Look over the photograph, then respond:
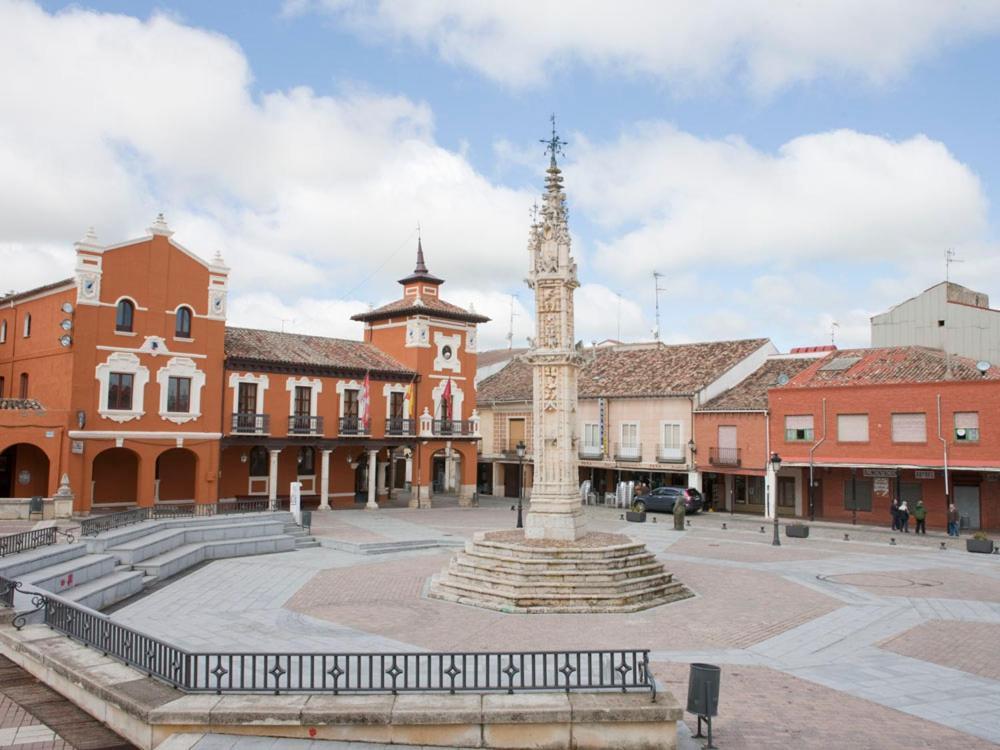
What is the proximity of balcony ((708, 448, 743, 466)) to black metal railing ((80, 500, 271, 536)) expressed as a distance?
69.4 ft

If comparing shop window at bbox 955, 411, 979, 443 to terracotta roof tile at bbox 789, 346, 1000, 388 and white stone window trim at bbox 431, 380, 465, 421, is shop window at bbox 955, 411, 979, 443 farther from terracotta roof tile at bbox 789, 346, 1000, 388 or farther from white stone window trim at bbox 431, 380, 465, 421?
white stone window trim at bbox 431, 380, 465, 421

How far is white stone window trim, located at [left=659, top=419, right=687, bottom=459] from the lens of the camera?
1565 inches

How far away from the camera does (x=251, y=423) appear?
3388cm

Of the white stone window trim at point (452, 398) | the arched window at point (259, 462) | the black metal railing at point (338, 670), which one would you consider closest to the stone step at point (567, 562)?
the black metal railing at point (338, 670)

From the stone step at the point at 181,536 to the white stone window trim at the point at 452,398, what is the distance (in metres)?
16.1

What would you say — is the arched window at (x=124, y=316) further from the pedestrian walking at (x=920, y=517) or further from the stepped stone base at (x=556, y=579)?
the pedestrian walking at (x=920, y=517)

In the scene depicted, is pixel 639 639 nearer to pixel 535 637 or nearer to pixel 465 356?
pixel 535 637

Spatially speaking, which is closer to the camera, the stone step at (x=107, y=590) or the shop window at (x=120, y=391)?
the stone step at (x=107, y=590)

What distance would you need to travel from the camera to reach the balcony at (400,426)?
3909cm

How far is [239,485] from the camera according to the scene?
34.8 metres

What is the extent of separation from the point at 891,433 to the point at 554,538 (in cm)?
1991

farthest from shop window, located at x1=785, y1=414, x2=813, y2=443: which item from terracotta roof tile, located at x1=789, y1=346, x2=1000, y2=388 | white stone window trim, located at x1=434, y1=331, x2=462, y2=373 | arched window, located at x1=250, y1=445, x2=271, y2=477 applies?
arched window, located at x1=250, y1=445, x2=271, y2=477

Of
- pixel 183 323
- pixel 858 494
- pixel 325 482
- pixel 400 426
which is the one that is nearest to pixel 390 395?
pixel 400 426

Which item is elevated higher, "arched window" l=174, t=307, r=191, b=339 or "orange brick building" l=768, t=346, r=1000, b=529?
"arched window" l=174, t=307, r=191, b=339
